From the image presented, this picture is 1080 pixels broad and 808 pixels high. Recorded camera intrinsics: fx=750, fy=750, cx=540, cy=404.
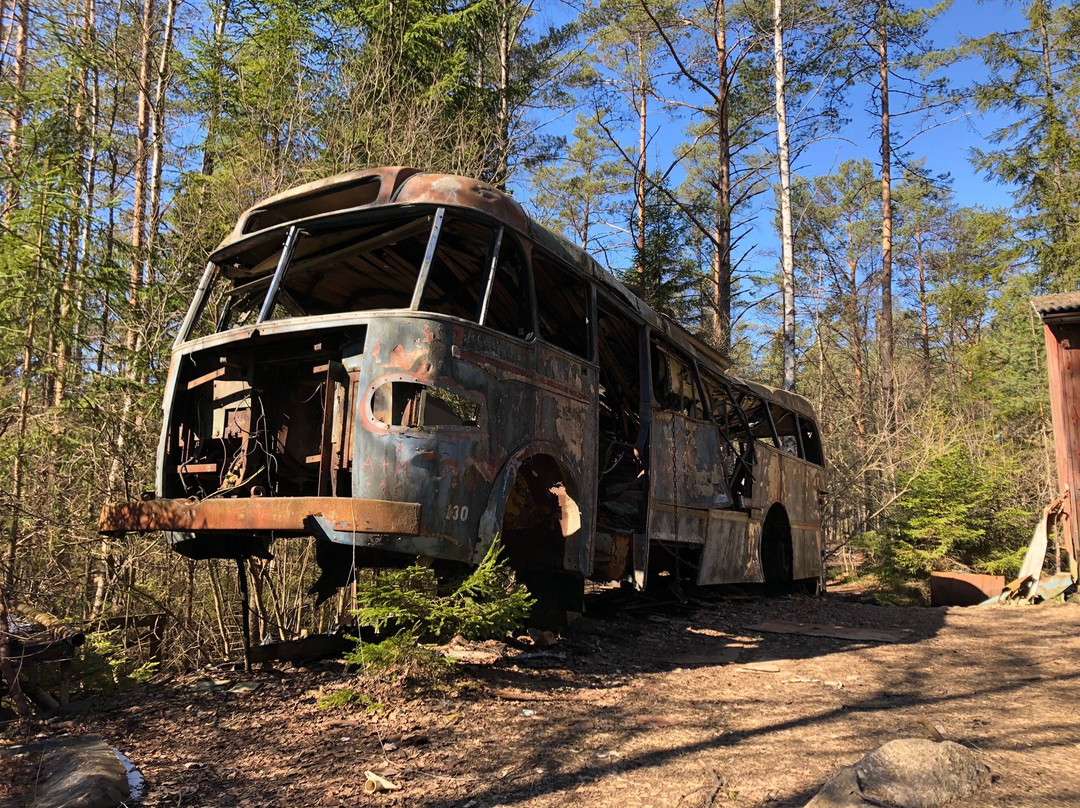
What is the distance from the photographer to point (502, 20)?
16.8 meters

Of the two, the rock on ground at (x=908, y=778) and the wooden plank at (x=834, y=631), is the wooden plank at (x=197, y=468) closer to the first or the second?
the rock on ground at (x=908, y=778)

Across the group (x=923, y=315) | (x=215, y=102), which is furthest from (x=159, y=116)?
(x=923, y=315)

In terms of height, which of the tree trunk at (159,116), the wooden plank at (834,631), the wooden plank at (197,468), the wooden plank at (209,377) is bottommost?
the wooden plank at (834,631)

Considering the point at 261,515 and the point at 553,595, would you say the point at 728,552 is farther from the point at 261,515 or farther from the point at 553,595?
the point at 261,515

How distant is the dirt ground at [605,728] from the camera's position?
3326 millimetres

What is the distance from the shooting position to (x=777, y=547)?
1120 cm

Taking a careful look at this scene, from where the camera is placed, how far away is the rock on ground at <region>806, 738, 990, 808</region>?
2867mm

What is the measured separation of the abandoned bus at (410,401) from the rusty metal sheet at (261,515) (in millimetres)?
11

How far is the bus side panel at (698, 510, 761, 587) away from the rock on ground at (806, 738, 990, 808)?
15.5 feet

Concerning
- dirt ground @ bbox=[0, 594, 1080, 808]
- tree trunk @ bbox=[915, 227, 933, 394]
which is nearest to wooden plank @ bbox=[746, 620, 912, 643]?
dirt ground @ bbox=[0, 594, 1080, 808]

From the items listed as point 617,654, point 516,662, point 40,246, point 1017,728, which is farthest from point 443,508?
point 40,246

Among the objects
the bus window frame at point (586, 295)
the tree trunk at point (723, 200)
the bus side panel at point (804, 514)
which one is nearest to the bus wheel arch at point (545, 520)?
the bus window frame at point (586, 295)

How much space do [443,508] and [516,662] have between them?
2.04 metres

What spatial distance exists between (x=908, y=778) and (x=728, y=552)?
18.7ft
